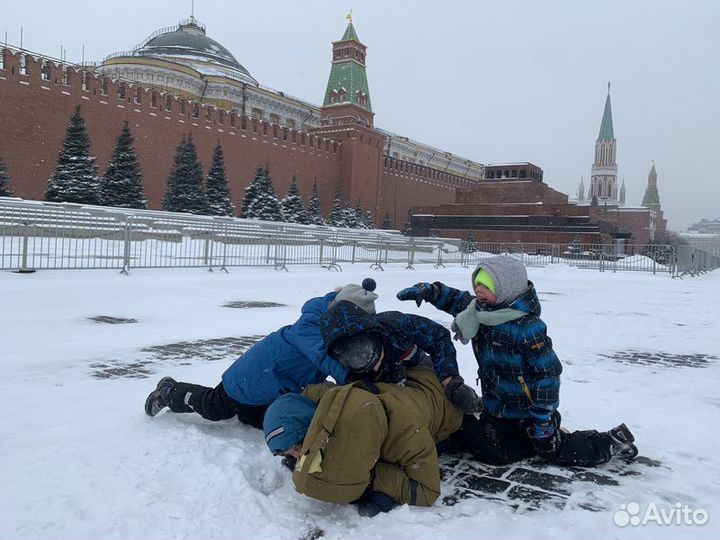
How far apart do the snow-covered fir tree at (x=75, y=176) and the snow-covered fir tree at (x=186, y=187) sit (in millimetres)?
3812

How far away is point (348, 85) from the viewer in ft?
144

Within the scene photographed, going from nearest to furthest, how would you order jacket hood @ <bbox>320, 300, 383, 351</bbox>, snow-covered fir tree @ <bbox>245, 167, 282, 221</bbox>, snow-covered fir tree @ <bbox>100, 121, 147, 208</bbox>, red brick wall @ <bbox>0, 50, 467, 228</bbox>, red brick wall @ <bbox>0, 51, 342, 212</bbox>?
jacket hood @ <bbox>320, 300, 383, 351</bbox> < snow-covered fir tree @ <bbox>100, 121, 147, 208</bbox> < red brick wall @ <bbox>0, 51, 342, 212</bbox> < red brick wall @ <bbox>0, 50, 467, 228</bbox> < snow-covered fir tree @ <bbox>245, 167, 282, 221</bbox>

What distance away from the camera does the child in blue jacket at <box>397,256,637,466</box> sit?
2.17m

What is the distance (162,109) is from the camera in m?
30.1

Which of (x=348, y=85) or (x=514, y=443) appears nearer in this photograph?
(x=514, y=443)

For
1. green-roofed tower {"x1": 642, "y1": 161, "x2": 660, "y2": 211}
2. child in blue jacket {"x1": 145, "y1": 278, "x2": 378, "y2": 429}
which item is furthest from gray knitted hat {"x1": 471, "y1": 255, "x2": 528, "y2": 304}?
green-roofed tower {"x1": 642, "y1": 161, "x2": 660, "y2": 211}

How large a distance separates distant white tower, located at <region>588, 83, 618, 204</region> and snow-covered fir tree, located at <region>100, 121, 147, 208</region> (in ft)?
254

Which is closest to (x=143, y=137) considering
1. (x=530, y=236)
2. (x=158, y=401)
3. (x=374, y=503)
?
(x=530, y=236)

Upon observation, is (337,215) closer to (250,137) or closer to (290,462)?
(250,137)

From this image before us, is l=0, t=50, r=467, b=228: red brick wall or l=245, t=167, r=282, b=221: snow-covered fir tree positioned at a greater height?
l=0, t=50, r=467, b=228: red brick wall

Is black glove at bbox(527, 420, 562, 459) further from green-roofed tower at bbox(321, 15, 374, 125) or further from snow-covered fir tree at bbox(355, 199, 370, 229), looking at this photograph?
green-roofed tower at bbox(321, 15, 374, 125)

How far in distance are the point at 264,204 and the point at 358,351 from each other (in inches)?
1122

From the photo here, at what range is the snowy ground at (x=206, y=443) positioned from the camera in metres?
1.66

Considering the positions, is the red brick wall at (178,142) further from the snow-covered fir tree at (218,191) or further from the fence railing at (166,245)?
the fence railing at (166,245)
